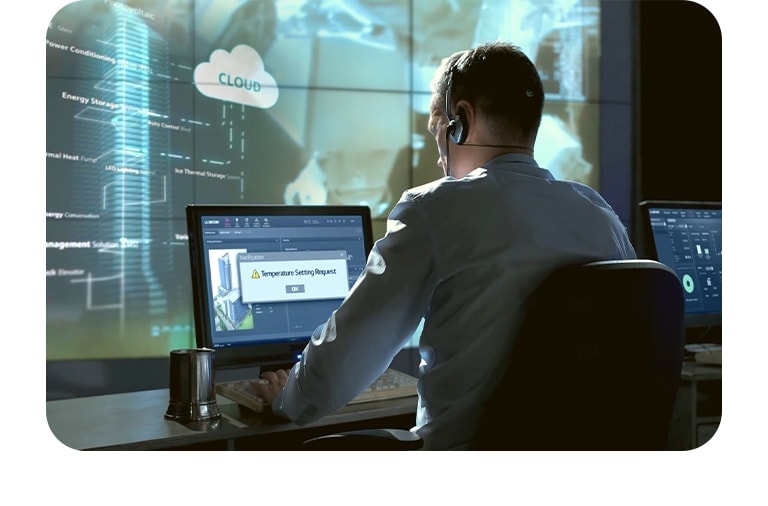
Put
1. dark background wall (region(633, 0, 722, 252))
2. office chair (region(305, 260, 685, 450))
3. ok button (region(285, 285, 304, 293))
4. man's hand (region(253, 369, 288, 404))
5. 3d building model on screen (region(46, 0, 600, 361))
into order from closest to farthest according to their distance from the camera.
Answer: office chair (region(305, 260, 685, 450)) → man's hand (region(253, 369, 288, 404)) → ok button (region(285, 285, 304, 293)) → dark background wall (region(633, 0, 722, 252)) → 3d building model on screen (region(46, 0, 600, 361))

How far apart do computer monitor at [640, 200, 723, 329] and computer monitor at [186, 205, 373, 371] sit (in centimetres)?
103

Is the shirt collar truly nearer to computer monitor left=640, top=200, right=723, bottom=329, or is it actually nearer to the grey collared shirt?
the grey collared shirt

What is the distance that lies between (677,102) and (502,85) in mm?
3493

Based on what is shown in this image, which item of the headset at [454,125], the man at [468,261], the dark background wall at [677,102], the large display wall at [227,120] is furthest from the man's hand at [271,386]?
the large display wall at [227,120]

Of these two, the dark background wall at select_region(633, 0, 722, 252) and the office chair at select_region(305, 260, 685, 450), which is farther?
the dark background wall at select_region(633, 0, 722, 252)

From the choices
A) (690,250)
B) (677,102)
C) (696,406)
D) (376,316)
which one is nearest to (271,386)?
(376,316)

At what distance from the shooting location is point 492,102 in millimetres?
1417

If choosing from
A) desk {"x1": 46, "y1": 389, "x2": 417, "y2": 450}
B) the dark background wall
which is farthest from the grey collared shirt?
the dark background wall

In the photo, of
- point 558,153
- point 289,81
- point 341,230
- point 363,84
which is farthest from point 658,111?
point 341,230

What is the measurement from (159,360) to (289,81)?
6.79 feet

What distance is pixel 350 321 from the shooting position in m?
1.32

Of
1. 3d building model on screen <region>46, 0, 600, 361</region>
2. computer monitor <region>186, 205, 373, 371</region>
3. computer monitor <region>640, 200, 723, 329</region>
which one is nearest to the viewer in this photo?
computer monitor <region>186, 205, 373, 371</region>

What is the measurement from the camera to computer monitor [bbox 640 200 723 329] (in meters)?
2.33

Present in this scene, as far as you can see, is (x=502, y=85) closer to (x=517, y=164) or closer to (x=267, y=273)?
(x=517, y=164)
